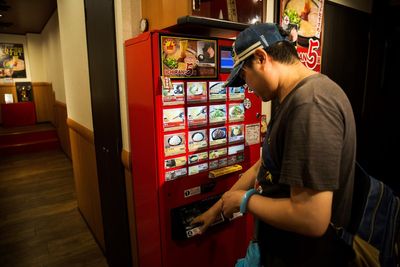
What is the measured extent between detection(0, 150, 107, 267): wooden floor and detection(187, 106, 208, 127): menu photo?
1.76 m

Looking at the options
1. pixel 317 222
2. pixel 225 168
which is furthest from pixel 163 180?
pixel 317 222

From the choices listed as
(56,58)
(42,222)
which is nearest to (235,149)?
(42,222)

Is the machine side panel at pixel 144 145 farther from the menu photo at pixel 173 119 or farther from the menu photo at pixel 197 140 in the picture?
the menu photo at pixel 197 140

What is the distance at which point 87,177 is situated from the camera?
269cm

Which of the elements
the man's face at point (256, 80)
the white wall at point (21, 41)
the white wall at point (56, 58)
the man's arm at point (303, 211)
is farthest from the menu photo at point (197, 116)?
the white wall at point (21, 41)

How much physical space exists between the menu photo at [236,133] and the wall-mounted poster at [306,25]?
2.78 feet

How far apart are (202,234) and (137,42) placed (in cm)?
104

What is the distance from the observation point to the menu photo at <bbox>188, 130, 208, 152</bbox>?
138cm

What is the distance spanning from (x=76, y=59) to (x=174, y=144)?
169cm

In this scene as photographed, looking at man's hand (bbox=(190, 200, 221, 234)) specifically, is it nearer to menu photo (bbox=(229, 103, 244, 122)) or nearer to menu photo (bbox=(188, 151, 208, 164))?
menu photo (bbox=(188, 151, 208, 164))

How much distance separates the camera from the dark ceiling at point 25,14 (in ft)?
15.4

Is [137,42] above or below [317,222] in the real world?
above

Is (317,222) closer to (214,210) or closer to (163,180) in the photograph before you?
(214,210)

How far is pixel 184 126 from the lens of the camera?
134 cm
